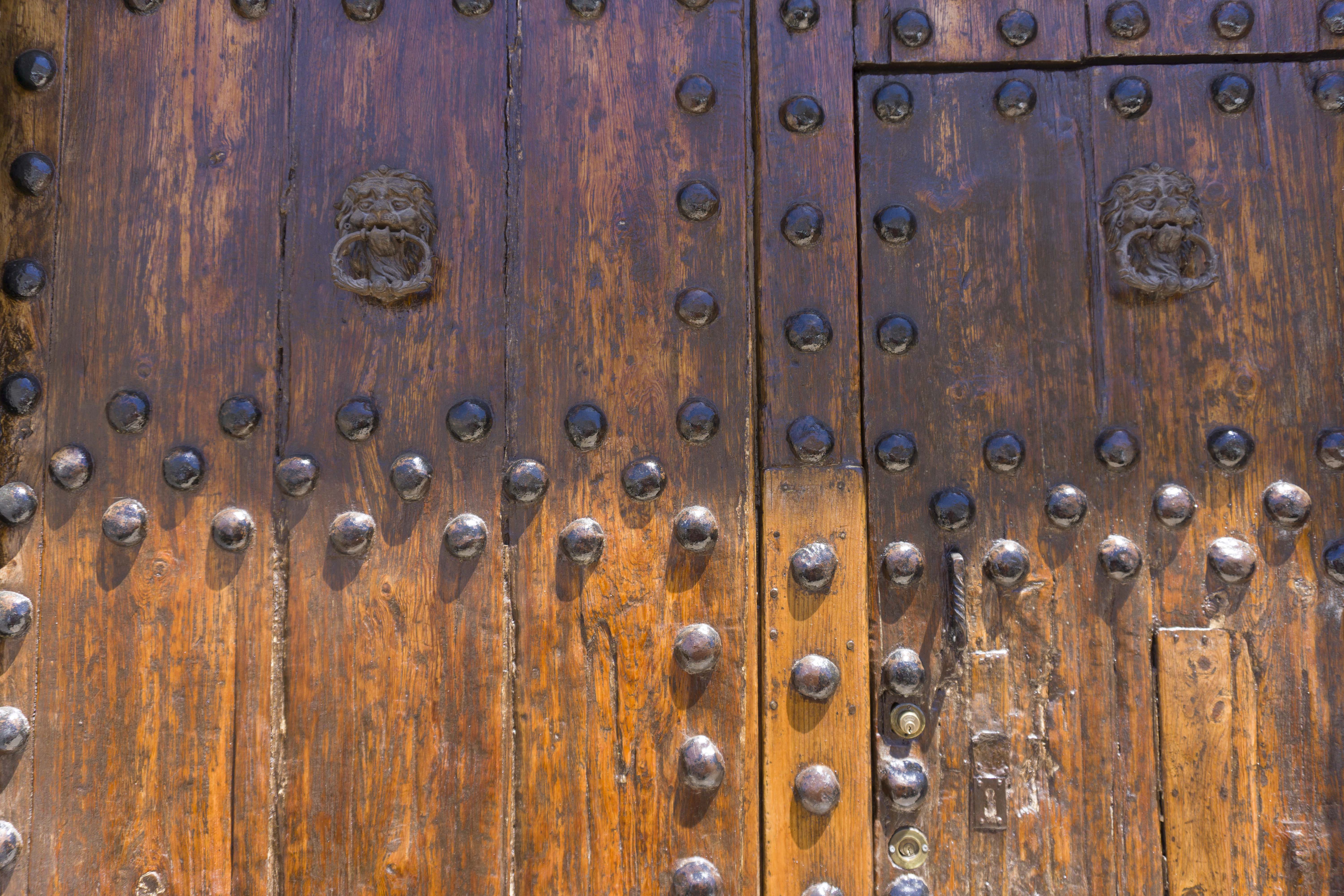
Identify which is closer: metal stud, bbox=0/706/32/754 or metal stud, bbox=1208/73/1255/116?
metal stud, bbox=0/706/32/754

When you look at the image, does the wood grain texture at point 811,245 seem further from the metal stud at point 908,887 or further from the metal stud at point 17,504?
the metal stud at point 17,504

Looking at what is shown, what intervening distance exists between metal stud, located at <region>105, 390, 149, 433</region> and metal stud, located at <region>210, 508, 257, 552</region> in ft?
0.41

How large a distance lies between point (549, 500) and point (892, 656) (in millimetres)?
385

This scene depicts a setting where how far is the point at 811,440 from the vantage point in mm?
870

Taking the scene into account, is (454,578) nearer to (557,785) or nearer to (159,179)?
(557,785)

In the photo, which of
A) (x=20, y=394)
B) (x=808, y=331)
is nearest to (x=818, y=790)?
(x=808, y=331)

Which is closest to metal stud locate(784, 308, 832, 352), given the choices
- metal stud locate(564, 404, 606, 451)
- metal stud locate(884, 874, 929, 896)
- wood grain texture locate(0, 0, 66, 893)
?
metal stud locate(564, 404, 606, 451)

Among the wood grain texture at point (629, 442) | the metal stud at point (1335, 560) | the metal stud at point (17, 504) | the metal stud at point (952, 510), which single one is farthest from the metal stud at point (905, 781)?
the metal stud at point (17, 504)

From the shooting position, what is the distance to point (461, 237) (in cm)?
91

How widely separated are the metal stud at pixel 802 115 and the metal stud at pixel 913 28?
0.12m

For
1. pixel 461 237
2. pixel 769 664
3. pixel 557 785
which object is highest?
pixel 461 237

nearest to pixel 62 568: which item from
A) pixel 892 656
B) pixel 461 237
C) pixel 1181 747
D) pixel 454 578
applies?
pixel 454 578

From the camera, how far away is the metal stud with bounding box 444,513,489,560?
33.8 inches

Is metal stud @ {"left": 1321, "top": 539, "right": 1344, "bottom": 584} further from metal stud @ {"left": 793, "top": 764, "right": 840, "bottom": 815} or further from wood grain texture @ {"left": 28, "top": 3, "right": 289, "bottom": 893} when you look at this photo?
wood grain texture @ {"left": 28, "top": 3, "right": 289, "bottom": 893}
